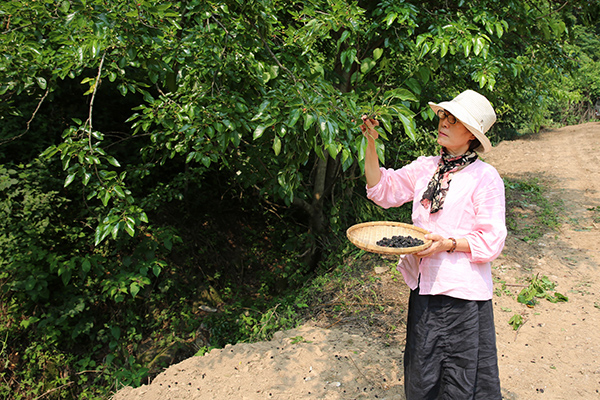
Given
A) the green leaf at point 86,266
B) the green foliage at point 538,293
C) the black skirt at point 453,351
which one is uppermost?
the black skirt at point 453,351

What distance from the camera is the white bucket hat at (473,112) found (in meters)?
1.86

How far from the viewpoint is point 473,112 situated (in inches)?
74.7

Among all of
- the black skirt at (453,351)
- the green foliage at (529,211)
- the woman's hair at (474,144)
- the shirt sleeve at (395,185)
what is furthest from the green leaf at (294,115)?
the green foliage at (529,211)

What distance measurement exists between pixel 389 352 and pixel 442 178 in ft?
6.05

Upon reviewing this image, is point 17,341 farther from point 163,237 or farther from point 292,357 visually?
point 292,357

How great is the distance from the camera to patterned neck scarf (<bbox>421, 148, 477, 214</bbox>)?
6.40 ft

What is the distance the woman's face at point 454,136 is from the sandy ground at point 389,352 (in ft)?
5.85

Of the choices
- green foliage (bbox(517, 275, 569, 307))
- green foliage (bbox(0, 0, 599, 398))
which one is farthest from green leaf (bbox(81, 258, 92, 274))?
green foliage (bbox(517, 275, 569, 307))

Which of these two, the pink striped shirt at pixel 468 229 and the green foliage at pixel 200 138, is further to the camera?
the green foliage at pixel 200 138

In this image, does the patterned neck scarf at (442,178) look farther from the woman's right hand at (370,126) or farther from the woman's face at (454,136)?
the woman's right hand at (370,126)

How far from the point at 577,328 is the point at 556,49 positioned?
2905 millimetres

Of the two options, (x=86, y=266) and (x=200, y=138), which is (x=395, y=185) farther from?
(x=86, y=266)

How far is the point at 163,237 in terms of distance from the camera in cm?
460

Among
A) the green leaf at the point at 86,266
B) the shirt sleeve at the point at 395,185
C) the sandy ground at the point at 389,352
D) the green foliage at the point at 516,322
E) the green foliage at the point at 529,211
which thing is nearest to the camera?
the shirt sleeve at the point at 395,185
